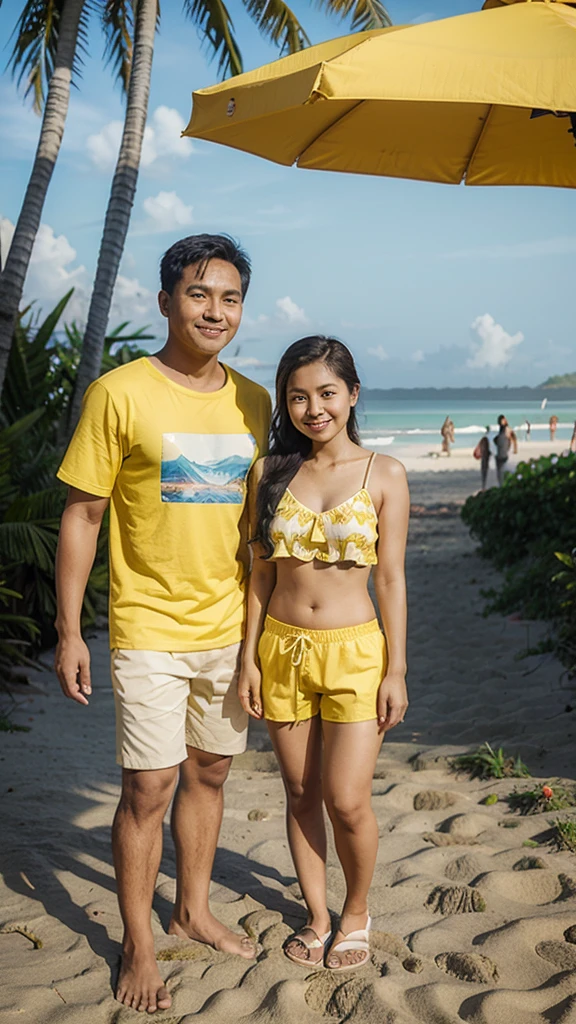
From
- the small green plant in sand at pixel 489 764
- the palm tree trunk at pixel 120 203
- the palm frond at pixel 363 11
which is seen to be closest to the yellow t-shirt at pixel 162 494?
the small green plant in sand at pixel 489 764

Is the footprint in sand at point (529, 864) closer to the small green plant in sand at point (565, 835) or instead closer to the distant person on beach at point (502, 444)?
the small green plant in sand at point (565, 835)

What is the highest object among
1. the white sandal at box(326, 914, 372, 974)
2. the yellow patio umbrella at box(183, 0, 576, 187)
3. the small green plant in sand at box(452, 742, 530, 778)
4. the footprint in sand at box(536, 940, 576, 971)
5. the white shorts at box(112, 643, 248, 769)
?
the yellow patio umbrella at box(183, 0, 576, 187)

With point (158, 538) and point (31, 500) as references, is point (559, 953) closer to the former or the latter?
point (158, 538)

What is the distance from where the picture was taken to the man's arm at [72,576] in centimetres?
271

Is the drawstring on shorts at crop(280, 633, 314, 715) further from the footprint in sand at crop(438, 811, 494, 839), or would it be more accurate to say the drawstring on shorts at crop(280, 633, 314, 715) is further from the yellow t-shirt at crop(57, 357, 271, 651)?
the footprint in sand at crop(438, 811, 494, 839)

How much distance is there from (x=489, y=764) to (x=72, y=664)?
2.44 meters

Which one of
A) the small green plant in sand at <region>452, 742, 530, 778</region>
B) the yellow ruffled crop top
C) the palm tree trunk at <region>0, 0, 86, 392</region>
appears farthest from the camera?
the palm tree trunk at <region>0, 0, 86, 392</region>


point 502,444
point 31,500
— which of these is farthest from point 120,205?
point 502,444

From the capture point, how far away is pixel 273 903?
3.34 m

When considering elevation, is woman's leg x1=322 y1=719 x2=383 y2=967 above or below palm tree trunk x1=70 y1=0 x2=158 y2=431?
below

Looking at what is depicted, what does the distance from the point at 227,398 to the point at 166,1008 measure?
→ 5.79 feet

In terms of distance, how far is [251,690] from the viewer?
9.42 feet

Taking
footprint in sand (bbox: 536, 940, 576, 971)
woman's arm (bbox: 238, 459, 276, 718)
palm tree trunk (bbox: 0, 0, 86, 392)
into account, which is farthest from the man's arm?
palm tree trunk (bbox: 0, 0, 86, 392)

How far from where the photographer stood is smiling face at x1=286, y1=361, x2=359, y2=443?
2801mm
